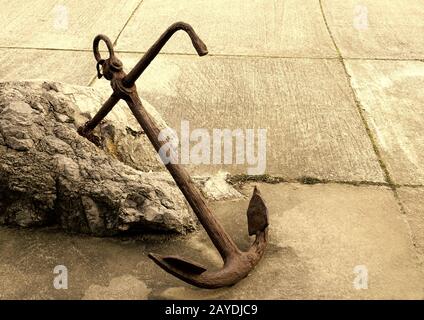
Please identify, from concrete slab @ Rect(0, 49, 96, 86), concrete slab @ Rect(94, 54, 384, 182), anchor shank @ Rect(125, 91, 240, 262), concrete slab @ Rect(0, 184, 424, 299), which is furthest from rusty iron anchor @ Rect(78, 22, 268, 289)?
concrete slab @ Rect(0, 49, 96, 86)

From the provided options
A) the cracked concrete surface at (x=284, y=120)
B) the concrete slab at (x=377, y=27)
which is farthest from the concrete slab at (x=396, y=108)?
the concrete slab at (x=377, y=27)

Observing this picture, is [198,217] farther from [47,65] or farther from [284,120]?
[47,65]

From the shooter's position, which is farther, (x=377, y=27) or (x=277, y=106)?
(x=377, y=27)

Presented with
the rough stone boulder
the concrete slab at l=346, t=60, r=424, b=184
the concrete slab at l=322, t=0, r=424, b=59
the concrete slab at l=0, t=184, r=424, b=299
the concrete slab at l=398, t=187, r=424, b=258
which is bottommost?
the concrete slab at l=322, t=0, r=424, b=59

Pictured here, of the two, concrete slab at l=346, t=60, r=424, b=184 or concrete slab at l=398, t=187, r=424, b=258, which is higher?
concrete slab at l=398, t=187, r=424, b=258

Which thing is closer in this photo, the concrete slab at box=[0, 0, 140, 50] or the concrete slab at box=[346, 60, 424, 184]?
the concrete slab at box=[346, 60, 424, 184]

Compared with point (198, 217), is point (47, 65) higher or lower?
lower

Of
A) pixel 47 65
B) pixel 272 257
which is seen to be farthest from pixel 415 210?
pixel 47 65

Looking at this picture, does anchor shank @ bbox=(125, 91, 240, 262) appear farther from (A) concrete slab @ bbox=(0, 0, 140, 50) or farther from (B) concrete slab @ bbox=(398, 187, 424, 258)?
(A) concrete slab @ bbox=(0, 0, 140, 50)

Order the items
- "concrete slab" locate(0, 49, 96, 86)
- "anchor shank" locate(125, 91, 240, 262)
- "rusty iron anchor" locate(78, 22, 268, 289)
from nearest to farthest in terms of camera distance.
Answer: "rusty iron anchor" locate(78, 22, 268, 289) < "anchor shank" locate(125, 91, 240, 262) < "concrete slab" locate(0, 49, 96, 86)

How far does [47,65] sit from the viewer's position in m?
4.81

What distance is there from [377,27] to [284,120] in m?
2.31

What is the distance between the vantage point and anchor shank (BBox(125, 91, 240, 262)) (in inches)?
102

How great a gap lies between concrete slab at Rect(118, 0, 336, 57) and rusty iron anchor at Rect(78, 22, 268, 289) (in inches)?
94.0
